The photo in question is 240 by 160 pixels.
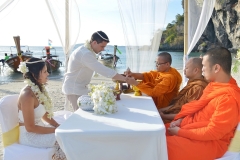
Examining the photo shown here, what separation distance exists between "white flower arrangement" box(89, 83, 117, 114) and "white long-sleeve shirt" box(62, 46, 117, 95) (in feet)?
2.99

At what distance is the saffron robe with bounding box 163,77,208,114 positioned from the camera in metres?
2.78

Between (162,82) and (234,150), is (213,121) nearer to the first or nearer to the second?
(234,150)

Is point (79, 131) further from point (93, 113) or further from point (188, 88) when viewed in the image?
point (188, 88)

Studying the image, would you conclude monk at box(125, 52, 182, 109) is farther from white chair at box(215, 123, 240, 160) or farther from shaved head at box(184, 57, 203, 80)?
white chair at box(215, 123, 240, 160)

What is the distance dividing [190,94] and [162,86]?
465 mm

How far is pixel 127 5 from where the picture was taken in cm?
443

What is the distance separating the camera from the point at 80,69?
349 centimetres

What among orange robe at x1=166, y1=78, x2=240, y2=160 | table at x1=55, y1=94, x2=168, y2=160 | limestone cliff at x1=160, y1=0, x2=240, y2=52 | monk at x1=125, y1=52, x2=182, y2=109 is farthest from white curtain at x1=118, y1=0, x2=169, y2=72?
limestone cliff at x1=160, y1=0, x2=240, y2=52

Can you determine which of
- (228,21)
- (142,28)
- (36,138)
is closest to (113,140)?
(36,138)

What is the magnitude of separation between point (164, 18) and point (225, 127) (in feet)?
10.2

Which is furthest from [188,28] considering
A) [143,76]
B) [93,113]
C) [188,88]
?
[93,113]

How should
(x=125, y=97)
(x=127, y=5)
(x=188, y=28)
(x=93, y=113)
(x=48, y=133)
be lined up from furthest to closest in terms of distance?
(x=188, y=28)
(x=127, y=5)
(x=125, y=97)
(x=48, y=133)
(x=93, y=113)

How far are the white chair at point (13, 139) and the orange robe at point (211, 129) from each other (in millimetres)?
1236

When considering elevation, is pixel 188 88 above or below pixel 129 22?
below
